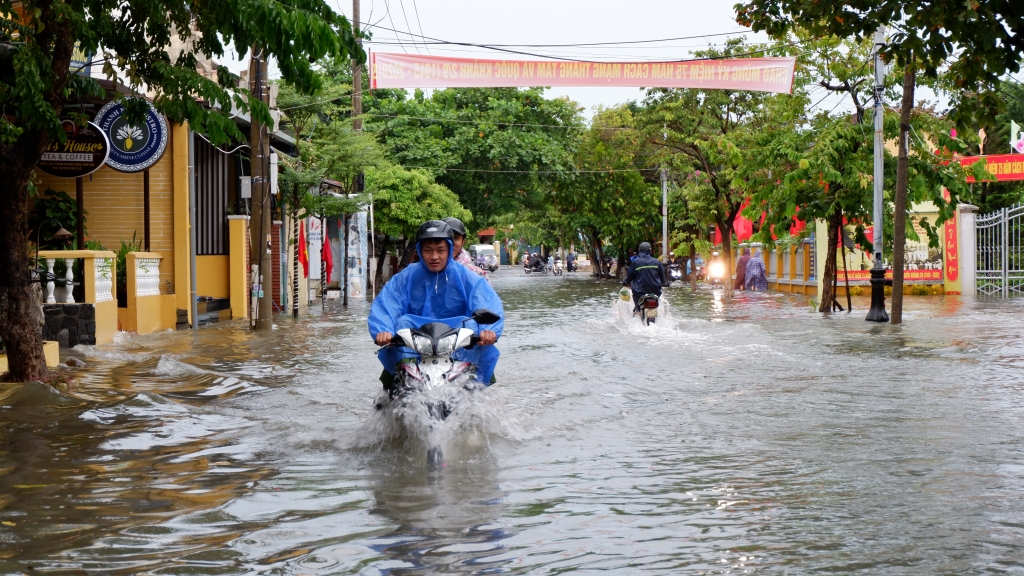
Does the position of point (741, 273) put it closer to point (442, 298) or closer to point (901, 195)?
point (901, 195)

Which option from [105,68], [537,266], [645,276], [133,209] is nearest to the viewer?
[105,68]

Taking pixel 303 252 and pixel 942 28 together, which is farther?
pixel 303 252

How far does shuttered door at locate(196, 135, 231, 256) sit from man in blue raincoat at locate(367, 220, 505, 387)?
14.9m

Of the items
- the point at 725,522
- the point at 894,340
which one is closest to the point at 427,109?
the point at 894,340

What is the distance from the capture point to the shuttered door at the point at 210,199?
2152 centimetres

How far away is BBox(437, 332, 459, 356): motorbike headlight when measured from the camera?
674 centimetres

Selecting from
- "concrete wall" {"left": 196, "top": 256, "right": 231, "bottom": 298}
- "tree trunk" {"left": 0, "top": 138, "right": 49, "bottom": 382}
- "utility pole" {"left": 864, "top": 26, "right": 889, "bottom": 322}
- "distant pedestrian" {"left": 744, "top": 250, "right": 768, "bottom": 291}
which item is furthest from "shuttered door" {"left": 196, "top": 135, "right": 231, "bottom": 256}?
"distant pedestrian" {"left": 744, "top": 250, "right": 768, "bottom": 291}

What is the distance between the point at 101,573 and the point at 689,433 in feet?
15.9

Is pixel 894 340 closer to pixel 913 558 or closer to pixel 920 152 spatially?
pixel 920 152

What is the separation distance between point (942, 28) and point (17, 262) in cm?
813

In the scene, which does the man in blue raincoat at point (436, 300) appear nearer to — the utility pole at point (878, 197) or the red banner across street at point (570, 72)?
the red banner across street at point (570, 72)

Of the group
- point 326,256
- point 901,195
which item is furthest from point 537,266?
point 901,195

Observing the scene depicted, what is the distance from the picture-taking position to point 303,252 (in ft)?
92.6

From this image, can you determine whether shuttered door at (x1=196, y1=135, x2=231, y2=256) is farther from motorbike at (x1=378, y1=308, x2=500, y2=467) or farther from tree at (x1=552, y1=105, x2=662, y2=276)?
tree at (x1=552, y1=105, x2=662, y2=276)
